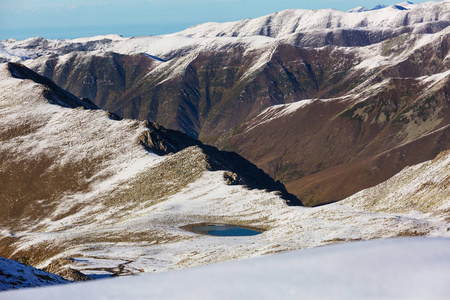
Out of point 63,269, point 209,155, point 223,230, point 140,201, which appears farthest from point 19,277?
point 209,155

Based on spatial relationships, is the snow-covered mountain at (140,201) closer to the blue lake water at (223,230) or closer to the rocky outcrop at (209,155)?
the rocky outcrop at (209,155)

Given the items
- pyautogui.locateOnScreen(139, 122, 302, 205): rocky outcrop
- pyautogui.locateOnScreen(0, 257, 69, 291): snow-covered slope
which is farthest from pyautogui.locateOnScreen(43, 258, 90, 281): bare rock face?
pyautogui.locateOnScreen(139, 122, 302, 205): rocky outcrop

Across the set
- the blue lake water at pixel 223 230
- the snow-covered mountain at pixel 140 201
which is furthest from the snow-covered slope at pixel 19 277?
the blue lake water at pixel 223 230

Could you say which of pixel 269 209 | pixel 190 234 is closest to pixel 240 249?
pixel 190 234

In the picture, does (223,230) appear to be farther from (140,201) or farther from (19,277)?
(19,277)

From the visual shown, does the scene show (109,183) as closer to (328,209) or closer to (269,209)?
(269,209)

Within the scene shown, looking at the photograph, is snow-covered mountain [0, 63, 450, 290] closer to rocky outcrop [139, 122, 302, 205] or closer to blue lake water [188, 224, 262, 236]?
rocky outcrop [139, 122, 302, 205]
